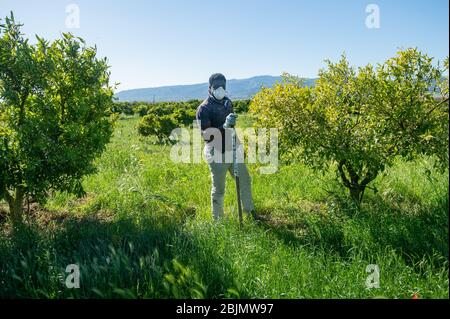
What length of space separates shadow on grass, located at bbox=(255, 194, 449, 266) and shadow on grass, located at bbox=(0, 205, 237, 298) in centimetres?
133

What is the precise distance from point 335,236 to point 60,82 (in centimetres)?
370

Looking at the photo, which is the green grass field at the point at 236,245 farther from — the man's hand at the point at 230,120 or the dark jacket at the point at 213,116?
the man's hand at the point at 230,120

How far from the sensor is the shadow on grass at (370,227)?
348 cm

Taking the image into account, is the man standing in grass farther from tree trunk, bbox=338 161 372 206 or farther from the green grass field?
tree trunk, bbox=338 161 372 206

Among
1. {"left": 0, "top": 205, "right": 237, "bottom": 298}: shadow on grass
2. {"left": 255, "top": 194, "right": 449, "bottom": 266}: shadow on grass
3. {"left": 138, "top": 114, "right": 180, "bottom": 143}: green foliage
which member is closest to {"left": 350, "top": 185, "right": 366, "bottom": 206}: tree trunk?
{"left": 255, "top": 194, "right": 449, "bottom": 266}: shadow on grass

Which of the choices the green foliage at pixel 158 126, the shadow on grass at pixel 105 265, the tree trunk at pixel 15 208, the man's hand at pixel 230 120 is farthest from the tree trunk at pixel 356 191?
the green foliage at pixel 158 126

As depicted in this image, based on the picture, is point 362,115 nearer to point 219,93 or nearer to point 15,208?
point 219,93

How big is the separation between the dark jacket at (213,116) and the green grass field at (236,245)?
1036mm

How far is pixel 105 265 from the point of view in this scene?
3.06m

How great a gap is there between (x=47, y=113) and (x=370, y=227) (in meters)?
3.89

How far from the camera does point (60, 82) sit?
436 cm

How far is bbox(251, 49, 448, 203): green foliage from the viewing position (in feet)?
13.5
